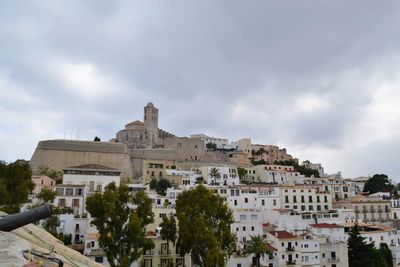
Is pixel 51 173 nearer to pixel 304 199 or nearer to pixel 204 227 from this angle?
pixel 304 199

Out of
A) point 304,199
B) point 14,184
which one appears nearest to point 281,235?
point 304,199

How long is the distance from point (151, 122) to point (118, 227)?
8932 cm

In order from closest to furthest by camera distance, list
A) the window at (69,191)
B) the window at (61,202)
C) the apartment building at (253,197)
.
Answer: the window at (61,202)
the window at (69,191)
the apartment building at (253,197)

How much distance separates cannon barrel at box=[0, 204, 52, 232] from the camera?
7879 mm

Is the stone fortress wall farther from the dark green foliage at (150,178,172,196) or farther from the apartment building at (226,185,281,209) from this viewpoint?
the apartment building at (226,185,281,209)

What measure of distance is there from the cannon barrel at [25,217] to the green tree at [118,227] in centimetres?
1381

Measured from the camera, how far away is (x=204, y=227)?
2456 cm

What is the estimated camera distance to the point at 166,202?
150 ft

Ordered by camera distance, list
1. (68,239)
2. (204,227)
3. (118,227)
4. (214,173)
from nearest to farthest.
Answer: (118,227), (204,227), (68,239), (214,173)

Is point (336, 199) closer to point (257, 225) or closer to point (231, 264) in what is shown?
point (257, 225)

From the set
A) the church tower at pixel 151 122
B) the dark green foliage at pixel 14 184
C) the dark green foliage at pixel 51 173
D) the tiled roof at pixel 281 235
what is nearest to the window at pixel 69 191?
the dark green foliage at pixel 51 173

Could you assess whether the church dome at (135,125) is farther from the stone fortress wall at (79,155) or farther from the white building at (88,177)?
the white building at (88,177)

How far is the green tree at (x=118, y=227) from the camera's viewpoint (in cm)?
2197

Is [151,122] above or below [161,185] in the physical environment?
above
